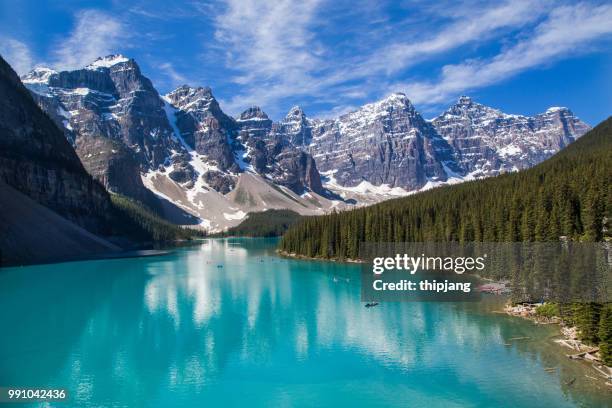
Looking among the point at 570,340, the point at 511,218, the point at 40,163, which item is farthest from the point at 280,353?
the point at 40,163

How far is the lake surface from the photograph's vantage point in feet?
92.1

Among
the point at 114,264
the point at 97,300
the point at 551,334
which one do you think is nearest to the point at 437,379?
the point at 551,334

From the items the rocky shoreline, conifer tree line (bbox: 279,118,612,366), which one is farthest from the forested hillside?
the rocky shoreline

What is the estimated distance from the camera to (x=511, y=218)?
66.5 m

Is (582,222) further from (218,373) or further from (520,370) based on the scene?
(218,373)

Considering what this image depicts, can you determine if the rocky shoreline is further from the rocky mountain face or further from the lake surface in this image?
the rocky mountain face

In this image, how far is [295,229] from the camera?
139125mm

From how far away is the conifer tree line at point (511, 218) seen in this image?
5093 cm

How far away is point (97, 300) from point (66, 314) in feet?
31.1

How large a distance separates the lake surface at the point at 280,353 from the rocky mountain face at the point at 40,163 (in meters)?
92.2

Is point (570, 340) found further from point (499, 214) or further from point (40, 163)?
point (40, 163)

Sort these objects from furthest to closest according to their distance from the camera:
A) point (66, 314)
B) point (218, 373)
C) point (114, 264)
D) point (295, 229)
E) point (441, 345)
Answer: point (295, 229) → point (114, 264) → point (66, 314) → point (441, 345) → point (218, 373)

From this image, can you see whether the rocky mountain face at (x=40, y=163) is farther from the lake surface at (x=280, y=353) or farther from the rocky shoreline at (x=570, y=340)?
the rocky shoreline at (x=570, y=340)

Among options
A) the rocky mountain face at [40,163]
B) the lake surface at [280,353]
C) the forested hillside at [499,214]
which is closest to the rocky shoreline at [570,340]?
the lake surface at [280,353]
